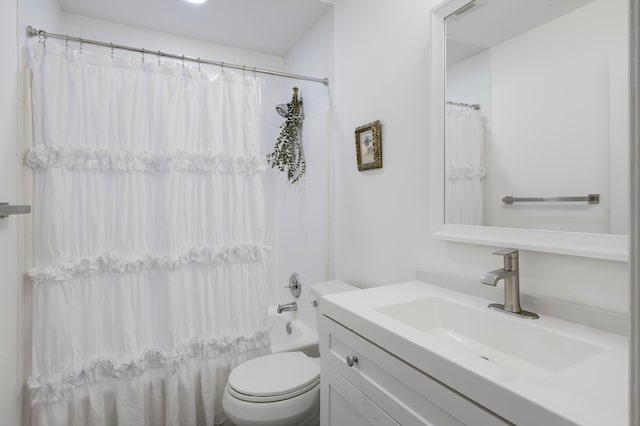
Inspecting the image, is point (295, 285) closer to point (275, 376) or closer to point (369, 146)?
point (275, 376)

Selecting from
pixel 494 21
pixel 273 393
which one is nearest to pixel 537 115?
pixel 494 21

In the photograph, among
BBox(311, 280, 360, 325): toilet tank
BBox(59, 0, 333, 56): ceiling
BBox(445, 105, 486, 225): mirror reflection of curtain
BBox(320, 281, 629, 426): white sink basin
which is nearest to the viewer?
BBox(320, 281, 629, 426): white sink basin

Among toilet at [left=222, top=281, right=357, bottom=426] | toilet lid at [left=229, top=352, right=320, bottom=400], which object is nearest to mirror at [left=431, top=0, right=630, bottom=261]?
toilet at [left=222, top=281, right=357, bottom=426]

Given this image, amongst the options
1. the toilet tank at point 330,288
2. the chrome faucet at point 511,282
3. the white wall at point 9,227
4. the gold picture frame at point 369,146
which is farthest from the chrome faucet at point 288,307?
the chrome faucet at point 511,282

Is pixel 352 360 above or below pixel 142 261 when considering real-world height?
below

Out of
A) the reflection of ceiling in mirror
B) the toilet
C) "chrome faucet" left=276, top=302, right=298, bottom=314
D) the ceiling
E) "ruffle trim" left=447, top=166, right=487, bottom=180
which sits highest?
the ceiling

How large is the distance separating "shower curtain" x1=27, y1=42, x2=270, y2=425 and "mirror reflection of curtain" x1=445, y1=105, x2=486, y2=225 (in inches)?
40.4

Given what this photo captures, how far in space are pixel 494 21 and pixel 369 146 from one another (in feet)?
2.58

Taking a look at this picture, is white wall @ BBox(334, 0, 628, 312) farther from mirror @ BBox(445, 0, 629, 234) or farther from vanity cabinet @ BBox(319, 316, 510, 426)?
vanity cabinet @ BBox(319, 316, 510, 426)

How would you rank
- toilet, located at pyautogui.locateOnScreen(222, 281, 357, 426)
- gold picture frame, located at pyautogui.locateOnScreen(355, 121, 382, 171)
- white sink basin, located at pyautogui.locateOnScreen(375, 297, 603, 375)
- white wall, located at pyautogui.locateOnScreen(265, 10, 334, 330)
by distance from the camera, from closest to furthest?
white sink basin, located at pyautogui.locateOnScreen(375, 297, 603, 375), toilet, located at pyautogui.locateOnScreen(222, 281, 357, 426), gold picture frame, located at pyautogui.locateOnScreen(355, 121, 382, 171), white wall, located at pyautogui.locateOnScreen(265, 10, 334, 330)

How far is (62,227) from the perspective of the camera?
150 centimetres

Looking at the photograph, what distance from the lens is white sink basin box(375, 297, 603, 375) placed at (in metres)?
0.88

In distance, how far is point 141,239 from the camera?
5.45ft
